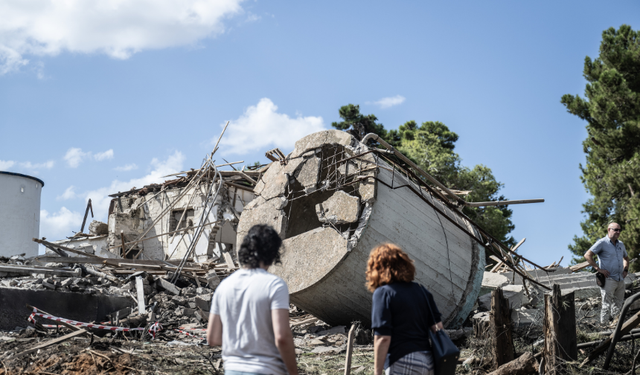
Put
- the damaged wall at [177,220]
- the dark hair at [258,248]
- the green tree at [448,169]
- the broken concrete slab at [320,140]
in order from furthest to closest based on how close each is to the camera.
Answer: the green tree at [448,169], the damaged wall at [177,220], the broken concrete slab at [320,140], the dark hair at [258,248]

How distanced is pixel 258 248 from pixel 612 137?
66.3ft

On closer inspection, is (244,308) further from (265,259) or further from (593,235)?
(593,235)

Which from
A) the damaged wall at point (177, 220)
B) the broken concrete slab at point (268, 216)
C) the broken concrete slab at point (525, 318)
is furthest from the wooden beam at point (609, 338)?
the damaged wall at point (177, 220)

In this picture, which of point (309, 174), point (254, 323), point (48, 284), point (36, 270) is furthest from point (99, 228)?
point (254, 323)

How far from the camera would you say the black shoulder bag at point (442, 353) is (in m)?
3.15

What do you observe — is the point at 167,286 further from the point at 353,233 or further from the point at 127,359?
the point at 353,233

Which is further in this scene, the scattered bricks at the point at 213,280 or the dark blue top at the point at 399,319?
the scattered bricks at the point at 213,280

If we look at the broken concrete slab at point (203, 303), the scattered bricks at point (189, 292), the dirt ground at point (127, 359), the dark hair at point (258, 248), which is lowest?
the dirt ground at point (127, 359)

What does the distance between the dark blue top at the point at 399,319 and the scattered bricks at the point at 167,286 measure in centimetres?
714

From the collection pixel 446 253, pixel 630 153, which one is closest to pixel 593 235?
pixel 630 153

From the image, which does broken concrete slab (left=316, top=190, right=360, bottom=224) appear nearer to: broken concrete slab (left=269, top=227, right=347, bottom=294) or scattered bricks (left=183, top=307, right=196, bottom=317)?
broken concrete slab (left=269, top=227, right=347, bottom=294)

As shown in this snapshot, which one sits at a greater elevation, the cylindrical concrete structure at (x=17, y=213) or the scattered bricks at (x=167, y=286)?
the cylindrical concrete structure at (x=17, y=213)

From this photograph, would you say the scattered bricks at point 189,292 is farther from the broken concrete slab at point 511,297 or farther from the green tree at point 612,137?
the green tree at point 612,137

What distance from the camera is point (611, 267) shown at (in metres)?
7.85
